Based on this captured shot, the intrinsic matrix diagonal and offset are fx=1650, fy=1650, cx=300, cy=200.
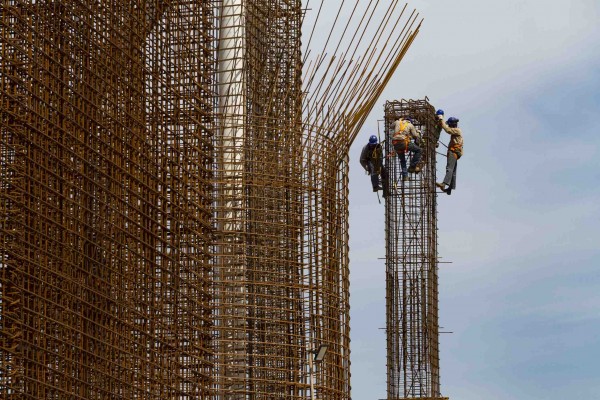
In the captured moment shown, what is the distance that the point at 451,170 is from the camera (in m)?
63.8

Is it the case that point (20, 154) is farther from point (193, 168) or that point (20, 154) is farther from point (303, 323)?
point (303, 323)

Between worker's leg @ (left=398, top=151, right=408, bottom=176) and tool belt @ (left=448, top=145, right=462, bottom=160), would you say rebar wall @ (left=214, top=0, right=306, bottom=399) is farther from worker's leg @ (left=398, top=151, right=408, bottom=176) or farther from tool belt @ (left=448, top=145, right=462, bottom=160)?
worker's leg @ (left=398, top=151, right=408, bottom=176)

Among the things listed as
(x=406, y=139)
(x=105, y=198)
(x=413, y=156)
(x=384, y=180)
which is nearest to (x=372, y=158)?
(x=406, y=139)

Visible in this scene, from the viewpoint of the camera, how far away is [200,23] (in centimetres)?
4844

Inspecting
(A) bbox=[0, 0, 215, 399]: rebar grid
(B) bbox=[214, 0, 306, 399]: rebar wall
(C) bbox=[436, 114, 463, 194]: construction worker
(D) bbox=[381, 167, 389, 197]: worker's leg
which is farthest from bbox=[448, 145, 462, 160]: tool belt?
(A) bbox=[0, 0, 215, 399]: rebar grid

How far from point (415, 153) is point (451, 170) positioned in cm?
156

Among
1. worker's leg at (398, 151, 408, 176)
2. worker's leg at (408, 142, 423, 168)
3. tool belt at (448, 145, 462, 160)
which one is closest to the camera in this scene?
worker's leg at (408, 142, 423, 168)

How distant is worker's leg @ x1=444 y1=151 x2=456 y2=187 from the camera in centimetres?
6334

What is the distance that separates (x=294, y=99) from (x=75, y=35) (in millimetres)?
14617

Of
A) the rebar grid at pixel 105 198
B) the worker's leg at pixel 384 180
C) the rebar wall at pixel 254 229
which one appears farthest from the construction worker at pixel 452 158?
the rebar grid at pixel 105 198

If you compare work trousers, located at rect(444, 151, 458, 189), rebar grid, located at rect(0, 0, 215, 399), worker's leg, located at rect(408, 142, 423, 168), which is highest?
worker's leg, located at rect(408, 142, 423, 168)

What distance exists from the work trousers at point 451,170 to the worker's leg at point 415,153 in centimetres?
117

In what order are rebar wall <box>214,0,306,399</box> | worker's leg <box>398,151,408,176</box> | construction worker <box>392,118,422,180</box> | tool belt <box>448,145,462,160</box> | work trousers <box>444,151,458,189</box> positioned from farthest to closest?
worker's leg <box>398,151,408,176</box> < tool belt <box>448,145,462,160</box> < work trousers <box>444,151,458,189</box> < construction worker <box>392,118,422,180</box> < rebar wall <box>214,0,306,399</box>

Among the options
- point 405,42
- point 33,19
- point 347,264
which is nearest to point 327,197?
point 347,264
